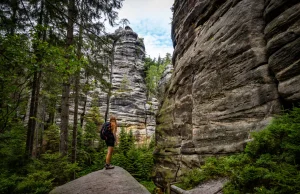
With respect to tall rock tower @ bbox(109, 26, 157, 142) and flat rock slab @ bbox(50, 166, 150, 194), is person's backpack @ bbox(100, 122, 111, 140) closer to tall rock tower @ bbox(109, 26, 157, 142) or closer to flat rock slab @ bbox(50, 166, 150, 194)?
flat rock slab @ bbox(50, 166, 150, 194)

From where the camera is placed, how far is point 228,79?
7.41 metres

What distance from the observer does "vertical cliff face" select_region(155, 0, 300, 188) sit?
5762 mm

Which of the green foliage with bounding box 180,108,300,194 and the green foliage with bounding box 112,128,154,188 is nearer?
the green foliage with bounding box 180,108,300,194

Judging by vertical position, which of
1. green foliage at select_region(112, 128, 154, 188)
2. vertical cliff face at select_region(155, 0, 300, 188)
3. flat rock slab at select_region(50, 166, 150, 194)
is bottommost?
green foliage at select_region(112, 128, 154, 188)

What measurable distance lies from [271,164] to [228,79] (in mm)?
4141

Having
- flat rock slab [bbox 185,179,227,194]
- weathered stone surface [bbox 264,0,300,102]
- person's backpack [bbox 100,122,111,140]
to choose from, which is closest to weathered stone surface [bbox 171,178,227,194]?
flat rock slab [bbox 185,179,227,194]

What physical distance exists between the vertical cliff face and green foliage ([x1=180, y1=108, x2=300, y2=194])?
4.35 ft

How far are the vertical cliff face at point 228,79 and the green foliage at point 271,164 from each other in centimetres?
132

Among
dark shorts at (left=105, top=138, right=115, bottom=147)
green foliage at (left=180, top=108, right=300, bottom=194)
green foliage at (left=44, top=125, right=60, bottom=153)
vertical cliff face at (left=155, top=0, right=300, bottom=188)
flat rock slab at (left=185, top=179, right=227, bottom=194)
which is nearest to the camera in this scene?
green foliage at (left=180, top=108, right=300, bottom=194)

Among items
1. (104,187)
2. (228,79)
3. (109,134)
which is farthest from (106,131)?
(228,79)

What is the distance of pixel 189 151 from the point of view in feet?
29.1

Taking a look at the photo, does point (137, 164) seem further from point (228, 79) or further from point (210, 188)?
point (210, 188)

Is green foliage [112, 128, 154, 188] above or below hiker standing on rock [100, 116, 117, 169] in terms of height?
below

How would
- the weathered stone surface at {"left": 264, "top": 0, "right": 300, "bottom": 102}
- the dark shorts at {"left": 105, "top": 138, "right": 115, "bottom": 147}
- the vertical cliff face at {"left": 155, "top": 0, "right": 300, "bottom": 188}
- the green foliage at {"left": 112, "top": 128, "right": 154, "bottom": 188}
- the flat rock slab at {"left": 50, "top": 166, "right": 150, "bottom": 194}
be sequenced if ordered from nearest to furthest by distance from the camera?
the flat rock slab at {"left": 50, "top": 166, "right": 150, "bottom": 194}
the weathered stone surface at {"left": 264, "top": 0, "right": 300, "bottom": 102}
the vertical cliff face at {"left": 155, "top": 0, "right": 300, "bottom": 188}
the dark shorts at {"left": 105, "top": 138, "right": 115, "bottom": 147}
the green foliage at {"left": 112, "top": 128, "right": 154, "bottom": 188}
